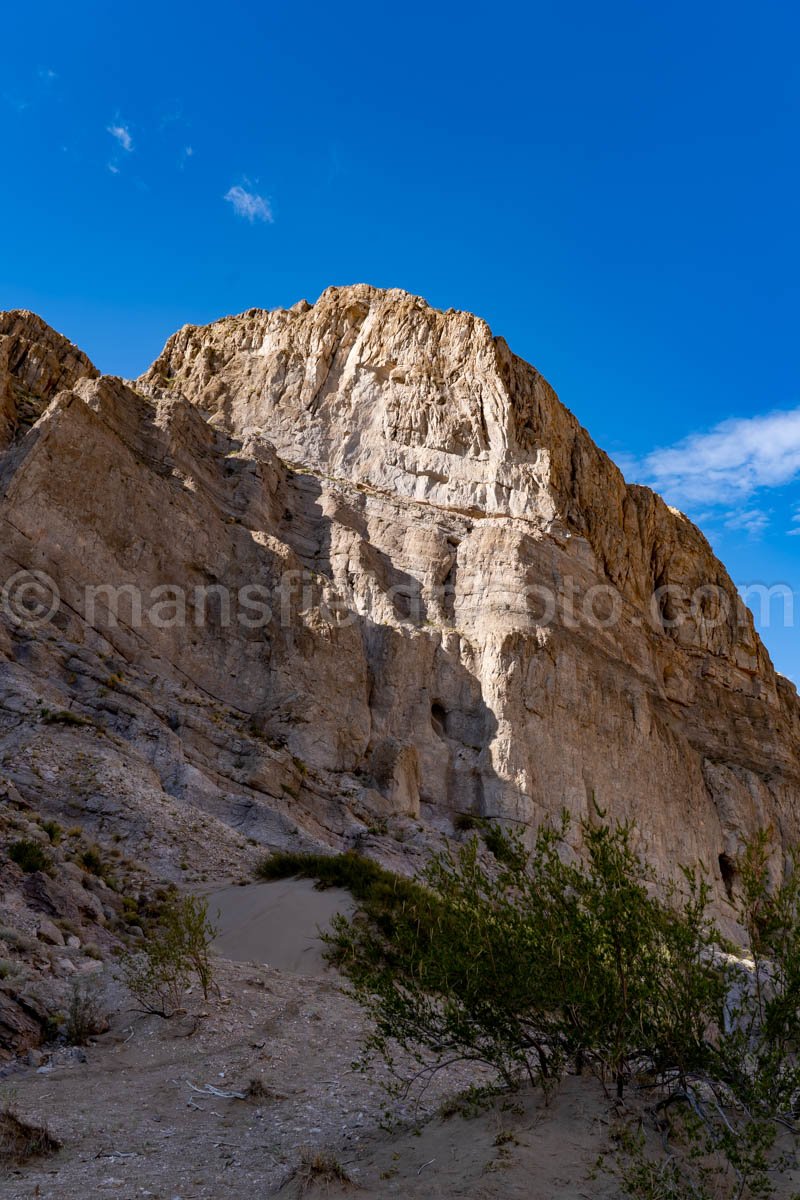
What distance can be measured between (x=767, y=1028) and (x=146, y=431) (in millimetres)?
34809

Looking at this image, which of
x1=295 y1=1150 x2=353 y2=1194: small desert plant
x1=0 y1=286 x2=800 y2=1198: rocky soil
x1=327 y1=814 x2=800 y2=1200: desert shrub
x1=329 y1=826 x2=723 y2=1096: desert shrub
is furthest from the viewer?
x1=0 y1=286 x2=800 y2=1198: rocky soil

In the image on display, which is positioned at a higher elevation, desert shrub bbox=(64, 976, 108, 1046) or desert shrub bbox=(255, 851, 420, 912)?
desert shrub bbox=(255, 851, 420, 912)

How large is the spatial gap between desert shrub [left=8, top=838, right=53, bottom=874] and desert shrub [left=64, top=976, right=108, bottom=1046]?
3228 mm

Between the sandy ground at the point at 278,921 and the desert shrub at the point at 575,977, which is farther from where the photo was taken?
the sandy ground at the point at 278,921

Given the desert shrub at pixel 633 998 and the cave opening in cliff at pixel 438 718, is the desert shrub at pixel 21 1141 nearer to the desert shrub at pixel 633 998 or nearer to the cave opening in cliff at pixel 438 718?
the desert shrub at pixel 633 998

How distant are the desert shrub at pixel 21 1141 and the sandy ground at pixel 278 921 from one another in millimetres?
6546

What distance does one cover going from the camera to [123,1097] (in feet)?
23.7

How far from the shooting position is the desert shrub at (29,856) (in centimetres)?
1244

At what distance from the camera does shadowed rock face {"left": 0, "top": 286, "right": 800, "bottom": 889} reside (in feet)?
79.4

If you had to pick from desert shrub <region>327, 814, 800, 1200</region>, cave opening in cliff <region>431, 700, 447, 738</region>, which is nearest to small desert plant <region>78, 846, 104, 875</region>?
desert shrub <region>327, 814, 800, 1200</region>

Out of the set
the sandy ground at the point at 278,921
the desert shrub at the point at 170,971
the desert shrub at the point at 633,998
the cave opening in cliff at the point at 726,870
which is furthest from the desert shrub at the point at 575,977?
the cave opening in cliff at the point at 726,870

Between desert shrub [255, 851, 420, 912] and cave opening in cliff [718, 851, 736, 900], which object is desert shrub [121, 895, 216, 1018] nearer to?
desert shrub [255, 851, 420, 912]

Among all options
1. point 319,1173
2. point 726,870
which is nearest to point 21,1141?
point 319,1173

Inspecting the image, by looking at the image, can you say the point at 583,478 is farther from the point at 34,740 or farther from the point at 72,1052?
the point at 72,1052
